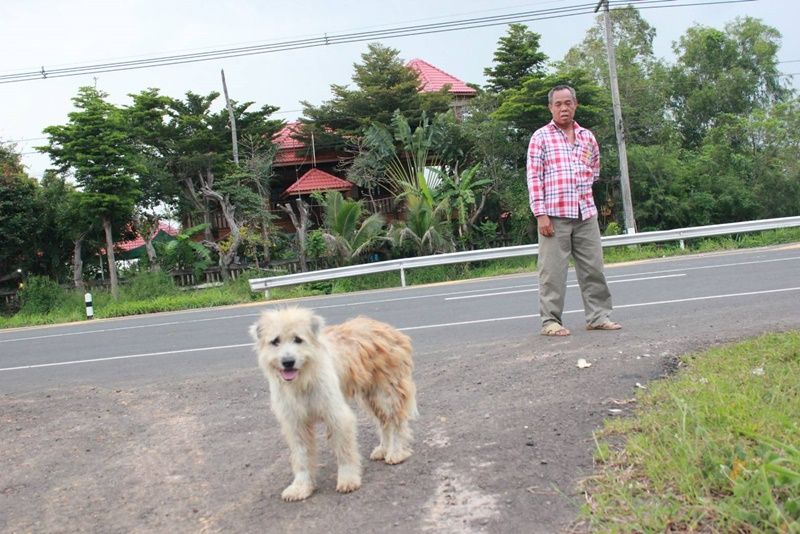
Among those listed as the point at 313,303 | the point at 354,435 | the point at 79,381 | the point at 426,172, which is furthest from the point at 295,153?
the point at 354,435

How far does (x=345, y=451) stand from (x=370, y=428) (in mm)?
1249

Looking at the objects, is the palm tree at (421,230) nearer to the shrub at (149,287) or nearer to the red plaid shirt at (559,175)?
the shrub at (149,287)

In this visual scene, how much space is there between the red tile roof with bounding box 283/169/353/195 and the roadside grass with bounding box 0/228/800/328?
812cm

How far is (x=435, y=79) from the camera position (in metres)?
34.8

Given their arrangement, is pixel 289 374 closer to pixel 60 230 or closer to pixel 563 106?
pixel 563 106

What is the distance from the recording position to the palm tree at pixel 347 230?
21.5 meters

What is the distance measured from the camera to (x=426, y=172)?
24.1m

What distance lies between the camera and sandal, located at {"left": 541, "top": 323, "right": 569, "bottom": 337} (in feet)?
22.6

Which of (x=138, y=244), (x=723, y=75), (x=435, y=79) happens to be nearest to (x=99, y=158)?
(x=138, y=244)

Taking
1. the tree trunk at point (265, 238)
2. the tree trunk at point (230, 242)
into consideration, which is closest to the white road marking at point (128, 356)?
the tree trunk at point (265, 238)

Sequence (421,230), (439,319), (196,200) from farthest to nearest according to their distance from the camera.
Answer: (196,200) → (421,230) → (439,319)

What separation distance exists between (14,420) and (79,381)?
1.84 metres

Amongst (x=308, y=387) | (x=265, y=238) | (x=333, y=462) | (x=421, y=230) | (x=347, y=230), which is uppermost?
(x=265, y=238)

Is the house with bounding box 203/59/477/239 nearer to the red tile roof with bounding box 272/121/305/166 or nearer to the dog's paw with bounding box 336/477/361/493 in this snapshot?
the red tile roof with bounding box 272/121/305/166
